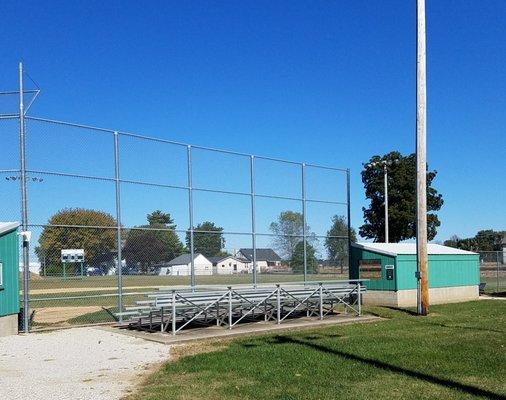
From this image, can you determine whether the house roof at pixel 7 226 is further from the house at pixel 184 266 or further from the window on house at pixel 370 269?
the window on house at pixel 370 269

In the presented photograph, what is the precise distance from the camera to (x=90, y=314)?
1767cm

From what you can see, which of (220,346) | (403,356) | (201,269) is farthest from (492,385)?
(201,269)

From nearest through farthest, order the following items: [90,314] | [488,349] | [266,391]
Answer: [266,391] < [488,349] < [90,314]

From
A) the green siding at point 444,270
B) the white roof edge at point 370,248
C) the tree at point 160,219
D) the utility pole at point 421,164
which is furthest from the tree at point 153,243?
the green siding at point 444,270

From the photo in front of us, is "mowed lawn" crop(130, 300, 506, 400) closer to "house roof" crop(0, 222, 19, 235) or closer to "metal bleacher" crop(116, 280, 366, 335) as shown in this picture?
"metal bleacher" crop(116, 280, 366, 335)

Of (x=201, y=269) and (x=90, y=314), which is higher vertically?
(x=201, y=269)

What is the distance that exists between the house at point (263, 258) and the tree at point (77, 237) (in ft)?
17.0

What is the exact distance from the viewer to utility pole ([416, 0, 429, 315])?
17938 millimetres

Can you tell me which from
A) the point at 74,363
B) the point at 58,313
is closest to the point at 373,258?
the point at 58,313

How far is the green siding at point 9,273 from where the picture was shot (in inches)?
522

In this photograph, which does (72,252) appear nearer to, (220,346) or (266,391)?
(220,346)

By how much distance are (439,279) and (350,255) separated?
12.4ft

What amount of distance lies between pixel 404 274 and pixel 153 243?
32.0 feet

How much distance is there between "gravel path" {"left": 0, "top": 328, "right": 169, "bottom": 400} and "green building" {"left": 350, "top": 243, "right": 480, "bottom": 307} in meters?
11.0
